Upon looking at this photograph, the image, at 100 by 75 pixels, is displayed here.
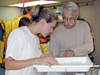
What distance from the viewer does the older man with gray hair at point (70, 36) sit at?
4.33 feet

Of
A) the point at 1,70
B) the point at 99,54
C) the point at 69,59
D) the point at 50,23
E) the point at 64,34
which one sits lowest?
the point at 1,70

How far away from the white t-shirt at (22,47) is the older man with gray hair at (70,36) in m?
0.38

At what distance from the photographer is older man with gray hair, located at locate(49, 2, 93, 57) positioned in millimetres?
1319

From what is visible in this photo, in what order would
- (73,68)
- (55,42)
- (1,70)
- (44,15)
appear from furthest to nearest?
(1,70) → (55,42) → (44,15) → (73,68)

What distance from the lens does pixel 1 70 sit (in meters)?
2.07

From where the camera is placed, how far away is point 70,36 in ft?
4.58

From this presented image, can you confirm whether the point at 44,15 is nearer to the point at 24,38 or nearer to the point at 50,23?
the point at 50,23

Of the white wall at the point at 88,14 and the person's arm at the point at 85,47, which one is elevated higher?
the white wall at the point at 88,14

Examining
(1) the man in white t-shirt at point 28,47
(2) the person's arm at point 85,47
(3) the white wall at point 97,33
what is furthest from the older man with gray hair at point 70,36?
(3) the white wall at point 97,33

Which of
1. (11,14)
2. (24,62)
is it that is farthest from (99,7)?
(24,62)

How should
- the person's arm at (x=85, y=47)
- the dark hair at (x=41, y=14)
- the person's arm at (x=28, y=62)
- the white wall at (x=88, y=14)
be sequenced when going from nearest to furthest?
1. the person's arm at (x=28, y=62)
2. the dark hair at (x=41, y=14)
3. the person's arm at (x=85, y=47)
4. the white wall at (x=88, y=14)

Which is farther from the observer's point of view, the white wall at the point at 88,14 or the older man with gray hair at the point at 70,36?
the white wall at the point at 88,14

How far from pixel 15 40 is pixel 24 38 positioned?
0.09 meters

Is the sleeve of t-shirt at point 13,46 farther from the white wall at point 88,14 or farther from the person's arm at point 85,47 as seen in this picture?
the white wall at point 88,14
